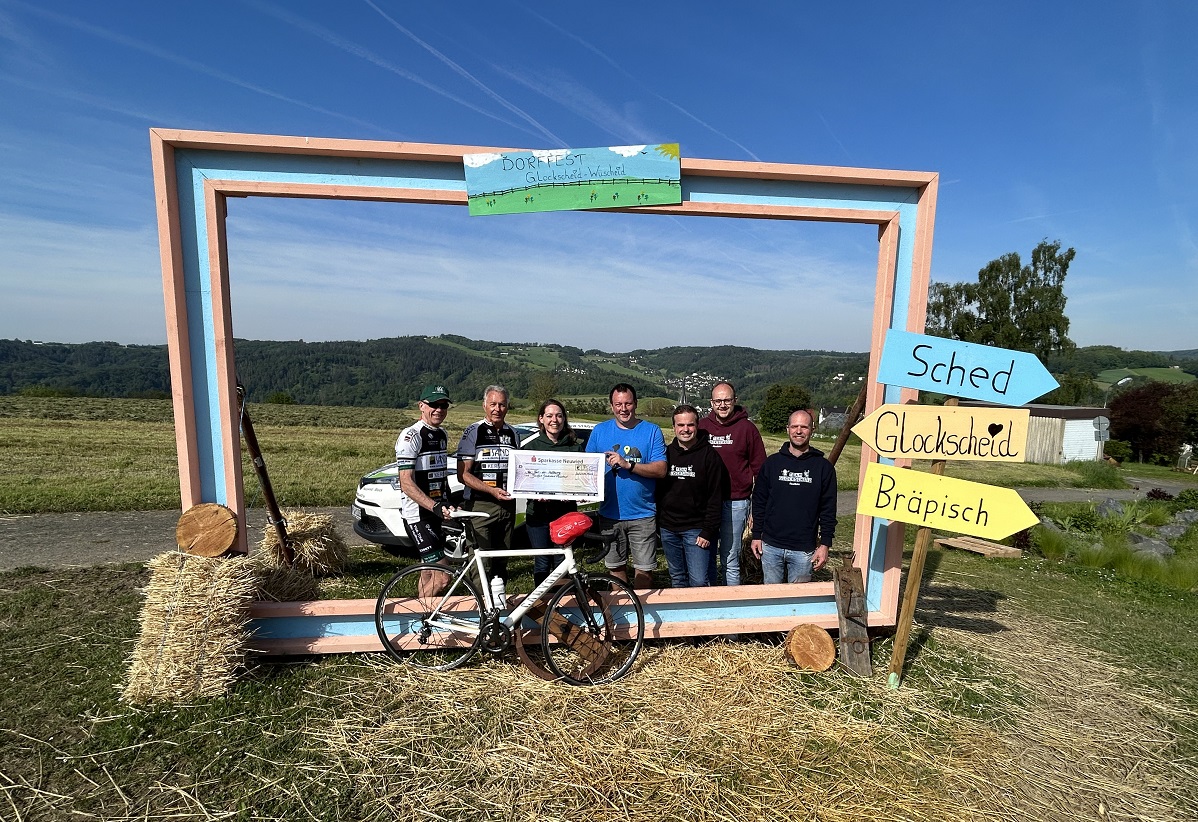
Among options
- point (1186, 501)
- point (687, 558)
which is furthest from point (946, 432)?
point (1186, 501)

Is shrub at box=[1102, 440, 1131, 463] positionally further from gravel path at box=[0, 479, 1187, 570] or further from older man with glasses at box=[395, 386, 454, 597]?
older man with glasses at box=[395, 386, 454, 597]

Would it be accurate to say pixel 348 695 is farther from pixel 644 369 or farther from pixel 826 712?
pixel 644 369

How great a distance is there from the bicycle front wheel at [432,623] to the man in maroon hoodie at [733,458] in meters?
2.15

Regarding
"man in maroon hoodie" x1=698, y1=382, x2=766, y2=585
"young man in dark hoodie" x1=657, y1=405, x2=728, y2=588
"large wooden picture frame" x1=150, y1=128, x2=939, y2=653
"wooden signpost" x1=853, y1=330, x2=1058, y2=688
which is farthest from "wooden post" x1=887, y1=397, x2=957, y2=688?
"young man in dark hoodie" x1=657, y1=405, x2=728, y2=588

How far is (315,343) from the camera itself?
9212 centimetres

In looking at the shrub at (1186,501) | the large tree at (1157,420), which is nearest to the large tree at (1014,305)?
the large tree at (1157,420)

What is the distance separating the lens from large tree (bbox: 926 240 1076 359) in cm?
4100

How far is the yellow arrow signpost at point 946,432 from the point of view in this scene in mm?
3721

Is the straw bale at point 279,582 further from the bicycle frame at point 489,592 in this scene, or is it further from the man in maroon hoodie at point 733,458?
the man in maroon hoodie at point 733,458

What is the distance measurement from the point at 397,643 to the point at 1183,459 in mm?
46137

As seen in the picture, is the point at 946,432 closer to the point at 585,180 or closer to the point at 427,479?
the point at 585,180

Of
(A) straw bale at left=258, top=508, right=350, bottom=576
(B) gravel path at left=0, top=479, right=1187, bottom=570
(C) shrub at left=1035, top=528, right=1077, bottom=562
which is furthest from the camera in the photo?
(C) shrub at left=1035, top=528, right=1077, bottom=562

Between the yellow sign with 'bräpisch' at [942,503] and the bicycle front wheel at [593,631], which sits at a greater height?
the yellow sign with 'bräpisch' at [942,503]

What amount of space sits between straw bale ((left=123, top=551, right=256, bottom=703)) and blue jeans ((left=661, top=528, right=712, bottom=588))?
3.12 meters
